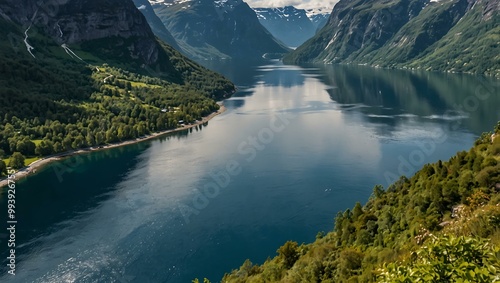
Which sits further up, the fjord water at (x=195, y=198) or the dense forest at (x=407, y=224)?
the dense forest at (x=407, y=224)

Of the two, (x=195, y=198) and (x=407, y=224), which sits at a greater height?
(x=407, y=224)

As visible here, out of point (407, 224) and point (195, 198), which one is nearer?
point (407, 224)

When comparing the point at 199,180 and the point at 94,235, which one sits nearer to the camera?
the point at 94,235

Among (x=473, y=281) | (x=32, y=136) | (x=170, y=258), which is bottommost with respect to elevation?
(x=170, y=258)

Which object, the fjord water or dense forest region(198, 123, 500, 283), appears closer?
dense forest region(198, 123, 500, 283)

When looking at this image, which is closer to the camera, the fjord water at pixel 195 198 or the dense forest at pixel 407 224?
the dense forest at pixel 407 224

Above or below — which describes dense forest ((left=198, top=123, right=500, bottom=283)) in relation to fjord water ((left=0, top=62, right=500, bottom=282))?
above

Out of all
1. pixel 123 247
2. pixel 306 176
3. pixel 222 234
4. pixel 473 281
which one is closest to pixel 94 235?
pixel 123 247

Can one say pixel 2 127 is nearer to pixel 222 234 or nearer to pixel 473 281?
pixel 222 234
